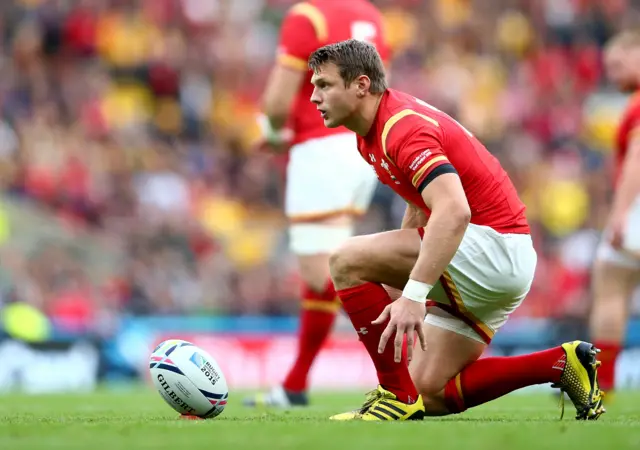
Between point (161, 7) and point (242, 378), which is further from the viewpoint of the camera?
point (161, 7)

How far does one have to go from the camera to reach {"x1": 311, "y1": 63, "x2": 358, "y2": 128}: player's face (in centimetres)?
511

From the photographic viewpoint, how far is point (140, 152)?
597 inches

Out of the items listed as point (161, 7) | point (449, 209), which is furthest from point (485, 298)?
point (161, 7)

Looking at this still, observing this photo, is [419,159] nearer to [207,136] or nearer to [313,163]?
[313,163]

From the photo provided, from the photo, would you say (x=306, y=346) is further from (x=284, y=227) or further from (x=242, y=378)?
(x=284, y=227)

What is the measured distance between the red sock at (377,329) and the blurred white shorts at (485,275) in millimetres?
339

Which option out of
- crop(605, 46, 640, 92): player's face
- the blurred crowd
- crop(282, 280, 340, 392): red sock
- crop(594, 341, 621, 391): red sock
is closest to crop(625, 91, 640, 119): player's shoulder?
crop(605, 46, 640, 92): player's face

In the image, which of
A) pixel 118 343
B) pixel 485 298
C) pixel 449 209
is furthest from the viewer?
pixel 118 343

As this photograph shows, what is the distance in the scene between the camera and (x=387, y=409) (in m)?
5.08

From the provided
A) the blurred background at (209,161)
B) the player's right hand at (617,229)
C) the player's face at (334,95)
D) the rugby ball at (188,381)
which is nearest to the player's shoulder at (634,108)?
the player's right hand at (617,229)

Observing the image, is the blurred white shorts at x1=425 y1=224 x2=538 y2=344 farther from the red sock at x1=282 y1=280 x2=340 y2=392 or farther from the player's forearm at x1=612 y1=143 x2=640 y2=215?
the player's forearm at x1=612 y1=143 x2=640 y2=215

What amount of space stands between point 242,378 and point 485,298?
646 cm

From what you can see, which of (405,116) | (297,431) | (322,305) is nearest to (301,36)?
(322,305)

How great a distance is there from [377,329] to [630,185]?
3.08 meters
